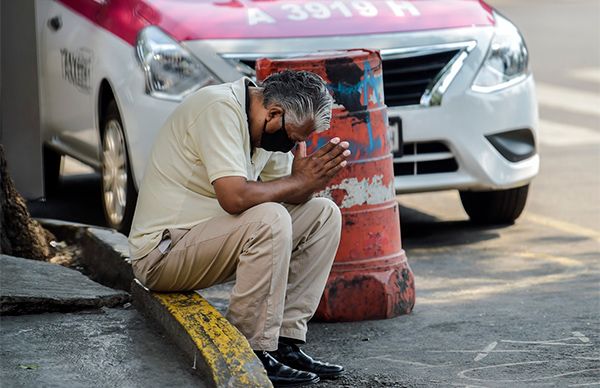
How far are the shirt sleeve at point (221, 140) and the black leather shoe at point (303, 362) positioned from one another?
684mm

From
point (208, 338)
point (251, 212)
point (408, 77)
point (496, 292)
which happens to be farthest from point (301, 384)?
point (408, 77)

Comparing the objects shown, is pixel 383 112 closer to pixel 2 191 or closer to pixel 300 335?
pixel 300 335

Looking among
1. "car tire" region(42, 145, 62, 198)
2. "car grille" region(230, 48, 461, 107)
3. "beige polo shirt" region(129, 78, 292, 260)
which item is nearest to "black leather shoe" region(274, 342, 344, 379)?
"beige polo shirt" region(129, 78, 292, 260)

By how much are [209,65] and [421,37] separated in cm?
116

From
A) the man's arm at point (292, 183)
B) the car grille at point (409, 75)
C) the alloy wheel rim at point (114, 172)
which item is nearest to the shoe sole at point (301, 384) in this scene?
the man's arm at point (292, 183)

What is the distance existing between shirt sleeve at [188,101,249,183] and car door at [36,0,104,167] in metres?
2.90

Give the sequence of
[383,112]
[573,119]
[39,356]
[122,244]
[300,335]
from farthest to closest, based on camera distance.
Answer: [573,119] → [122,244] → [383,112] → [300,335] → [39,356]

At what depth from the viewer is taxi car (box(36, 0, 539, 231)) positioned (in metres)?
7.43

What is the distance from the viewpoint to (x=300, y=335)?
5305 mm

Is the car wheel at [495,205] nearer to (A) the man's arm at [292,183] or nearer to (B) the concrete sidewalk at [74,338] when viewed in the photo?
(B) the concrete sidewalk at [74,338]

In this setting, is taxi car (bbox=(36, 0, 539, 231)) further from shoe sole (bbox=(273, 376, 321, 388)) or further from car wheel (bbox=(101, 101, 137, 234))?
shoe sole (bbox=(273, 376, 321, 388))

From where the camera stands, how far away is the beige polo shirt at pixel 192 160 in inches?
202

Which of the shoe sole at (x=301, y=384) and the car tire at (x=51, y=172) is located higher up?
the car tire at (x=51, y=172)

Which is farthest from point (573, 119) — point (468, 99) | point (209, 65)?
point (209, 65)
